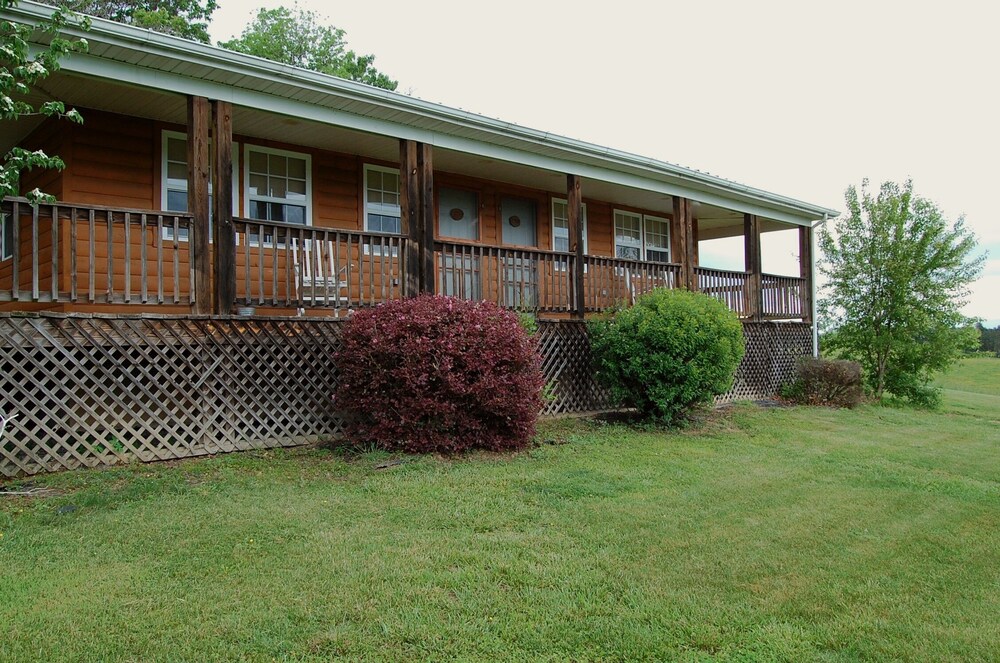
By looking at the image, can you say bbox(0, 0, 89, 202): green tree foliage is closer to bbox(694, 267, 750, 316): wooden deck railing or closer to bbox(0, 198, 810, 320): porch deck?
bbox(0, 198, 810, 320): porch deck

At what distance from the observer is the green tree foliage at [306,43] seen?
31031 mm

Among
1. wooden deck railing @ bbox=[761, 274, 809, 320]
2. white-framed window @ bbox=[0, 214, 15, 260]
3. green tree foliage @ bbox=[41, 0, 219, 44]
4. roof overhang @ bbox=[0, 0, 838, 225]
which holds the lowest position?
wooden deck railing @ bbox=[761, 274, 809, 320]

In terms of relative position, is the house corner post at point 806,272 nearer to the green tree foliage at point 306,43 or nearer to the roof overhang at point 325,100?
the roof overhang at point 325,100

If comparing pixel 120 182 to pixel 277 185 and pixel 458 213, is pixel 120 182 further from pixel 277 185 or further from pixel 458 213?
pixel 458 213

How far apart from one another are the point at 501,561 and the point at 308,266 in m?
5.80

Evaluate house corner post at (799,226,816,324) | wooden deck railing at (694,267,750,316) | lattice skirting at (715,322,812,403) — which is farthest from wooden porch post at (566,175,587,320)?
house corner post at (799,226,816,324)

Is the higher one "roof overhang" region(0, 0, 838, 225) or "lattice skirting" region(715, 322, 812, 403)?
"roof overhang" region(0, 0, 838, 225)

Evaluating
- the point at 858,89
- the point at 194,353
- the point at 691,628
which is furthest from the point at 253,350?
the point at 858,89

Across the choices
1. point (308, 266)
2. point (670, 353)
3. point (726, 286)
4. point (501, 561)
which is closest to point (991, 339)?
point (726, 286)

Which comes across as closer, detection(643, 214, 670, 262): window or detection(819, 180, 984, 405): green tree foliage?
detection(819, 180, 984, 405): green tree foliage

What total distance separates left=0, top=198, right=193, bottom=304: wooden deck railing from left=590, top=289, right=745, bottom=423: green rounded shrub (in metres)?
5.07

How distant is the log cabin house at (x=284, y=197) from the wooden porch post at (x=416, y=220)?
2 centimetres

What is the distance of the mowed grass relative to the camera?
2.96 m

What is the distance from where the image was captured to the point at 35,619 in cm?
309
